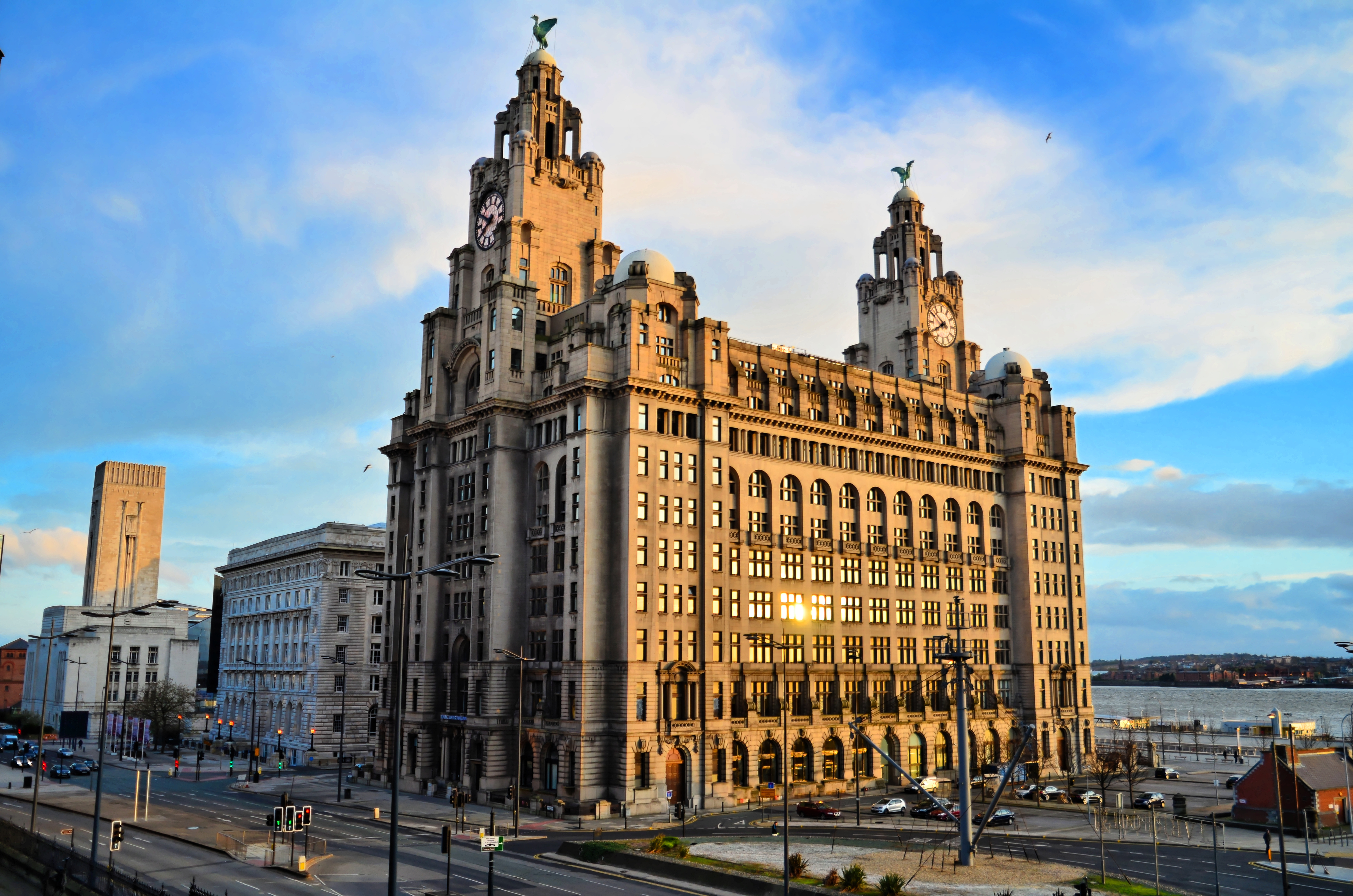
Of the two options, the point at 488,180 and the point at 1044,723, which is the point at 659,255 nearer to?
the point at 488,180

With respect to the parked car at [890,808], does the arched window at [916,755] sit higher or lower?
higher

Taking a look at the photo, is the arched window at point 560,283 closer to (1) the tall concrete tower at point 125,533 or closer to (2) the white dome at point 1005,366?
(2) the white dome at point 1005,366

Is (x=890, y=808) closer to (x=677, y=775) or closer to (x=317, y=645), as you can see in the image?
(x=677, y=775)

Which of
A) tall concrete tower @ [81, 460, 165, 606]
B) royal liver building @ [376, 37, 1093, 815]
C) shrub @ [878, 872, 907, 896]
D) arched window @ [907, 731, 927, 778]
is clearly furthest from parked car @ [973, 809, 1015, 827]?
tall concrete tower @ [81, 460, 165, 606]

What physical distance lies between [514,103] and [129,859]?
8036 cm

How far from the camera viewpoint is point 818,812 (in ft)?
262

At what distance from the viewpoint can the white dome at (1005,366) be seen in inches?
4975

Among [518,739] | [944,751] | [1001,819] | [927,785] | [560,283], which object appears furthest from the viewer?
[944,751]

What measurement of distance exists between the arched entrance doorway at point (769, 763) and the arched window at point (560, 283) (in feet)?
153

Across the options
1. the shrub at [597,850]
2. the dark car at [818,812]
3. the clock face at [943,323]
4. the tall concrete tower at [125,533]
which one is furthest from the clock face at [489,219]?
the tall concrete tower at [125,533]

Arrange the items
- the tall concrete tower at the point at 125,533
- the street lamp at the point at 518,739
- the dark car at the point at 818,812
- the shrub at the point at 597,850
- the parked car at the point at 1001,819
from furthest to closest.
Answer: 1. the tall concrete tower at the point at 125,533
2. the dark car at the point at 818,812
3. the parked car at the point at 1001,819
4. the street lamp at the point at 518,739
5. the shrub at the point at 597,850

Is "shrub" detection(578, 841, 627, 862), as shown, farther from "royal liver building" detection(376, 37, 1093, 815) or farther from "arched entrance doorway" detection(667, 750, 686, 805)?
"arched entrance doorway" detection(667, 750, 686, 805)

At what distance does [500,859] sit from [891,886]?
25.5 meters

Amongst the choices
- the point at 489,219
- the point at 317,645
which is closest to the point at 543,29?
the point at 489,219
